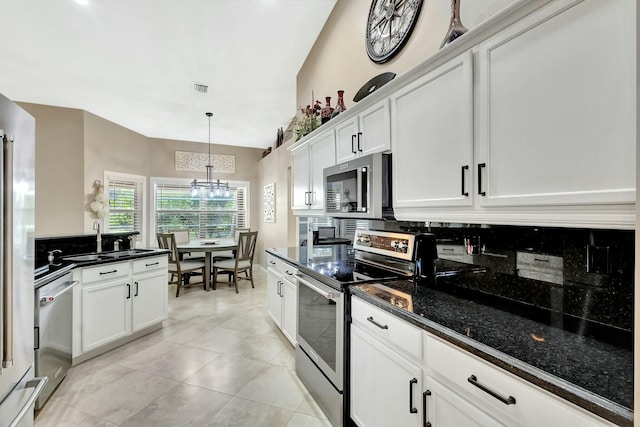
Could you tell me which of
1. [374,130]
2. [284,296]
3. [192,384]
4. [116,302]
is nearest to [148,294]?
[116,302]

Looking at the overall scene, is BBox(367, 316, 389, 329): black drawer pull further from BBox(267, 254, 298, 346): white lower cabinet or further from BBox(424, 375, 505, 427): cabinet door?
BBox(267, 254, 298, 346): white lower cabinet

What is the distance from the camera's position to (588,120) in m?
0.92

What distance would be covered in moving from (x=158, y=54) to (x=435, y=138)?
11.6ft

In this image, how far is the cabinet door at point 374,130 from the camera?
189 centimetres

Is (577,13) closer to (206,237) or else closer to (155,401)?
(155,401)

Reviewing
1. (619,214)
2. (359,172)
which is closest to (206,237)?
(359,172)

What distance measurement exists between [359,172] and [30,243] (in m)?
1.76

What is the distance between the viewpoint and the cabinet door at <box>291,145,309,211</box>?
319 centimetres

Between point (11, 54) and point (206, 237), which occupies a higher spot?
point (11, 54)

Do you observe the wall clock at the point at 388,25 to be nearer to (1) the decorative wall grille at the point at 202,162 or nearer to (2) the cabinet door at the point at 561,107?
(2) the cabinet door at the point at 561,107

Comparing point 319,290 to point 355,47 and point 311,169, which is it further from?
point 355,47

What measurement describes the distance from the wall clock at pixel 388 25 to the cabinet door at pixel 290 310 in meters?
2.13

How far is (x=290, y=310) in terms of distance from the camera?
278cm

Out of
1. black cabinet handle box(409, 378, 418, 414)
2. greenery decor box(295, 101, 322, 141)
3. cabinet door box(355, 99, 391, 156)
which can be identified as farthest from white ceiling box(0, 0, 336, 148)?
black cabinet handle box(409, 378, 418, 414)
